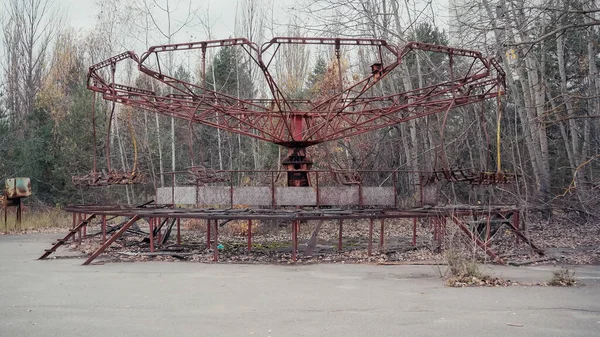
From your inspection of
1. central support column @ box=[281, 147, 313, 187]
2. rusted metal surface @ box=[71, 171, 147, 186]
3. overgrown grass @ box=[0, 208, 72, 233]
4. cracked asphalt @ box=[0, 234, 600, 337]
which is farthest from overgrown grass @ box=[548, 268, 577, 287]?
overgrown grass @ box=[0, 208, 72, 233]

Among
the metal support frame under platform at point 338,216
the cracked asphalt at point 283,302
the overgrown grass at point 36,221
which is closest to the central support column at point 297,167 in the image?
the metal support frame under platform at point 338,216

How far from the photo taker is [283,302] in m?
8.66

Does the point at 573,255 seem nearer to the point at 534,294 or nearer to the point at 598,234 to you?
the point at 598,234

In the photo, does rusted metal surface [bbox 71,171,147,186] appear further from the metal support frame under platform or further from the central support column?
the central support column

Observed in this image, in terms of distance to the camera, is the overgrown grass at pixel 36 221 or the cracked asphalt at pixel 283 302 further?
the overgrown grass at pixel 36 221

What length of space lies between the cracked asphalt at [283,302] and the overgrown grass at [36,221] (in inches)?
511

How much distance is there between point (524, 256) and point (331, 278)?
5.94 metres

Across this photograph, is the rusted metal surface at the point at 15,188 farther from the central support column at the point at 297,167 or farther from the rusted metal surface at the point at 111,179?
the central support column at the point at 297,167

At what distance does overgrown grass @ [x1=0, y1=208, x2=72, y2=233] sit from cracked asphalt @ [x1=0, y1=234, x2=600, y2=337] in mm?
12984

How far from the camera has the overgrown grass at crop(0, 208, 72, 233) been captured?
78.5 ft

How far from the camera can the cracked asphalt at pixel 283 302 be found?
7059 millimetres

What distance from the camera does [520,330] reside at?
6895 millimetres

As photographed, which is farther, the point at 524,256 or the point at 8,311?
the point at 524,256

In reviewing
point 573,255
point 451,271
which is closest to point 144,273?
point 451,271
